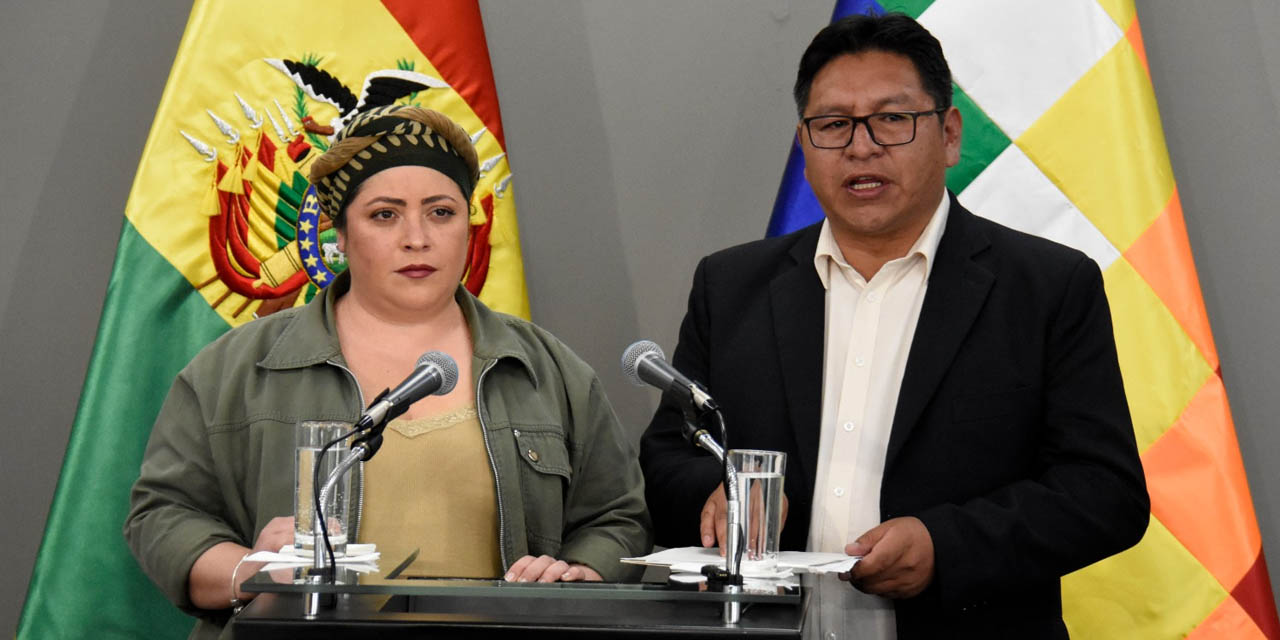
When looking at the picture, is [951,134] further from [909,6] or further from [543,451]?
[543,451]

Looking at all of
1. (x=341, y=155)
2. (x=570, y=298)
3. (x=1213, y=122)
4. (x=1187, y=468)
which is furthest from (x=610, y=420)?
(x=1213, y=122)

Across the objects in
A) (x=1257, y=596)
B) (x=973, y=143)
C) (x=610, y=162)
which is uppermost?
(x=610, y=162)

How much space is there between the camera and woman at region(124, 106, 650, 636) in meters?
2.07

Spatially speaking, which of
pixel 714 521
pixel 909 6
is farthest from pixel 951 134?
pixel 714 521

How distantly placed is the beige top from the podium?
0.51m

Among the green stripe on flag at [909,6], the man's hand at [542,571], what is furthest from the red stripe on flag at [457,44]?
the man's hand at [542,571]

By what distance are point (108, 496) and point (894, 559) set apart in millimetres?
1675

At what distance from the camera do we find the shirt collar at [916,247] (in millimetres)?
2168

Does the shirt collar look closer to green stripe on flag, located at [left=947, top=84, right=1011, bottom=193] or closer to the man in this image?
the man

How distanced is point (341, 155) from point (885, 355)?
996 mm

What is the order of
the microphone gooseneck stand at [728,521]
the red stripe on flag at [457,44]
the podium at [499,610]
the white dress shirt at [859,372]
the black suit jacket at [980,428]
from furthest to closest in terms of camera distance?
the red stripe on flag at [457,44]
the white dress shirt at [859,372]
the black suit jacket at [980,428]
the microphone gooseneck stand at [728,521]
the podium at [499,610]

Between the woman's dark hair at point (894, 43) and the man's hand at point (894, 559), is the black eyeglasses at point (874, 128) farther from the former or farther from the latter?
the man's hand at point (894, 559)

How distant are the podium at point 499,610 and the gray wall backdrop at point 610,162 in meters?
1.83

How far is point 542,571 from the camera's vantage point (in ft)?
6.19
